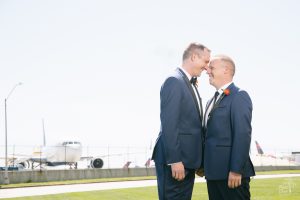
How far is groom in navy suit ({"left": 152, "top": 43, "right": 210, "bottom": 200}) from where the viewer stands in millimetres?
4258

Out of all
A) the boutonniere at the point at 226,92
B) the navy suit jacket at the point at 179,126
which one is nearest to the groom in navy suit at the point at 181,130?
the navy suit jacket at the point at 179,126

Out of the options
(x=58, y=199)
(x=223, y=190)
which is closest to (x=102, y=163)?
(x=58, y=199)

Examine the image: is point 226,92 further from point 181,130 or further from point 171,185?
point 171,185

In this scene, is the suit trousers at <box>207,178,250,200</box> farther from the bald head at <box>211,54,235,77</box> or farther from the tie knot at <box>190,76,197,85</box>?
the bald head at <box>211,54,235,77</box>

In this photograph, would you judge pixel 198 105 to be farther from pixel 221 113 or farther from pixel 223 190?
pixel 223 190

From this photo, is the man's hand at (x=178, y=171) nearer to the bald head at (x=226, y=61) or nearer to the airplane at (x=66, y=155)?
the bald head at (x=226, y=61)

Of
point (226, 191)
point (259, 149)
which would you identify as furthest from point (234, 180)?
point (259, 149)

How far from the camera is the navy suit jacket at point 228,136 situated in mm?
4484

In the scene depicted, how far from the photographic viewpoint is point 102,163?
3666 cm

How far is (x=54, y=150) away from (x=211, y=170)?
125 feet

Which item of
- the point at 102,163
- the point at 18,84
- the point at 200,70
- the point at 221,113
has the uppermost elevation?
the point at 18,84

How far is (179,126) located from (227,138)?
2.01 ft

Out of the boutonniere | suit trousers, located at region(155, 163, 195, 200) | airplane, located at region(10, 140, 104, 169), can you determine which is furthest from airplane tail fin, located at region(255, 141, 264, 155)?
suit trousers, located at region(155, 163, 195, 200)

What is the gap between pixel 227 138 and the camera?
4.62 meters
